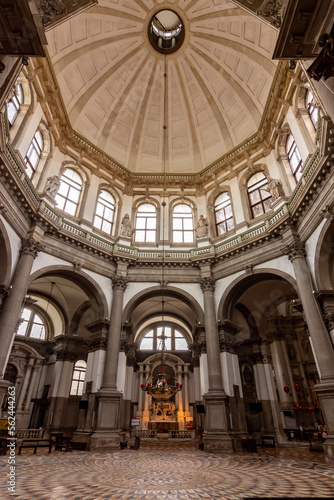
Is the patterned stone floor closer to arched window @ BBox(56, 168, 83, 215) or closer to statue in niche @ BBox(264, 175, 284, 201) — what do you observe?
statue in niche @ BBox(264, 175, 284, 201)

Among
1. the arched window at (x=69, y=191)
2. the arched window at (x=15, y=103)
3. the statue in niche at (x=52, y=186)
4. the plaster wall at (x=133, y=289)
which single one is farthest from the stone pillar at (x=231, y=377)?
the arched window at (x=15, y=103)

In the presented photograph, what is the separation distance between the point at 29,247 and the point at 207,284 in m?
9.88

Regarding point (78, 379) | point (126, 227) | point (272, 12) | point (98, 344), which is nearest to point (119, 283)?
point (98, 344)

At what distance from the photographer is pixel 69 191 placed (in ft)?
60.1

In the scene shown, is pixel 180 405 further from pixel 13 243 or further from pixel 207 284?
pixel 13 243

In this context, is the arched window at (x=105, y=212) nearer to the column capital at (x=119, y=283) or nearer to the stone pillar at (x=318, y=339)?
the column capital at (x=119, y=283)

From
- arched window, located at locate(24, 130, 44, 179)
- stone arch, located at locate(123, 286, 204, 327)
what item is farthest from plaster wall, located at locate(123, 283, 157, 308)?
arched window, located at locate(24, 130, 44, 179)

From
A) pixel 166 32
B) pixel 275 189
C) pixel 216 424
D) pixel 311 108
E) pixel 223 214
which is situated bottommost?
pixel 216 424

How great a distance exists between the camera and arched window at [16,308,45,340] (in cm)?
2155

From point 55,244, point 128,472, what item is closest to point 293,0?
point 128,472

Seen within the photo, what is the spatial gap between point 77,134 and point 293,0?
17.2 meters

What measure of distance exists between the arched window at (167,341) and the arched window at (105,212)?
39.0ft

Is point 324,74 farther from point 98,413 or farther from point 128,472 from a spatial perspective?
point 98,413

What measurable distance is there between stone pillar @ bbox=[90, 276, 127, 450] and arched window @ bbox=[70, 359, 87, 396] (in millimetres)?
6596
